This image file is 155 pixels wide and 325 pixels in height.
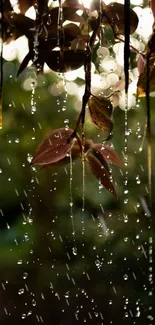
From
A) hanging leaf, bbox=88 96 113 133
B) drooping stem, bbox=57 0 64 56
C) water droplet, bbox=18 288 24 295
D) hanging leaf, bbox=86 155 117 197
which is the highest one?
drooping stem, bbox=57 0 64 56

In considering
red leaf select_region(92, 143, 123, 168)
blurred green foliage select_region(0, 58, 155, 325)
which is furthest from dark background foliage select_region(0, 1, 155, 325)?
red leaf select_region(92, 143, 123, 168)

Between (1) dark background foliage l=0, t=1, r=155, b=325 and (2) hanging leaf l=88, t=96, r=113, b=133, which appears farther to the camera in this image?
(1) dark background foliage l=0, t=1, r=155, b=325

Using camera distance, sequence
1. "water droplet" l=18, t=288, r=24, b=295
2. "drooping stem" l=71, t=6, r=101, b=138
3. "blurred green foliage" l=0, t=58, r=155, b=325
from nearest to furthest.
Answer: "drooping stem" l=71, t=6, r=101, b=138
"blurred green foliage" l=0, t=58, r=155, b=325
"water droplet" l=18, t=288, r=24, b=295

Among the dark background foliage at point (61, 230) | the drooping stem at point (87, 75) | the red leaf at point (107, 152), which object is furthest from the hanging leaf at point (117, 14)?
the dark background foliage at point (61, 230)

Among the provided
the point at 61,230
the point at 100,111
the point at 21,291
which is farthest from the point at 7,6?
the point at 21,291

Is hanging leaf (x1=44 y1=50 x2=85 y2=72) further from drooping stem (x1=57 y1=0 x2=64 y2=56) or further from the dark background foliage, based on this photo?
the dark background foliage

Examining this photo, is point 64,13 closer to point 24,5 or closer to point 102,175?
point 24,5

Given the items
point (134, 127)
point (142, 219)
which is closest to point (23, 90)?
point (134, 127)
